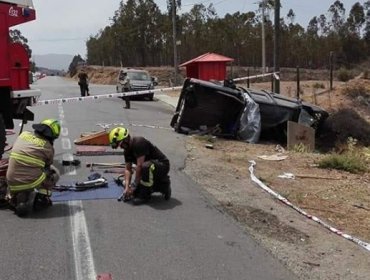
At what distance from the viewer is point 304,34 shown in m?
78.6

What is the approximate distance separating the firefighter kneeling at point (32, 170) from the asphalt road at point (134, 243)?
20 cm

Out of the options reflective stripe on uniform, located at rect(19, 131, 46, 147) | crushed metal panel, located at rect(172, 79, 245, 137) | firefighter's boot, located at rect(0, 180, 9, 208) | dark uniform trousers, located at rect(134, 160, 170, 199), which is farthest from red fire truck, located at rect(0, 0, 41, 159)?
crushed metal panel, located at rect(172, 79, 245, 137)

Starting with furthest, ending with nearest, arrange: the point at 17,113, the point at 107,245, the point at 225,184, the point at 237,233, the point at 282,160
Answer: the point at 282,160 → the point at 17,113 → the point at 225,184 → the point at 237,233 → the point at 107,245

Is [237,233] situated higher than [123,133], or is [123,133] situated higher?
[123,133]

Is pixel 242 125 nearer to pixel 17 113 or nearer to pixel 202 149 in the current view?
pixel 202 149

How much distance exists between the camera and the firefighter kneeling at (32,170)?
7.51m

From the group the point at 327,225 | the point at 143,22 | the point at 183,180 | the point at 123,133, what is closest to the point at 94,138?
the point at 183,180

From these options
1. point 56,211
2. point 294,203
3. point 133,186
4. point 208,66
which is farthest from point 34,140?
point 208,66

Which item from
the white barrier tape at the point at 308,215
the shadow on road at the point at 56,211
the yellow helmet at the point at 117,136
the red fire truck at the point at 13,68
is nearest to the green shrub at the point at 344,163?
the white barrier tape at the point at 308,215

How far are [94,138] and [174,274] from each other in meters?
8.09

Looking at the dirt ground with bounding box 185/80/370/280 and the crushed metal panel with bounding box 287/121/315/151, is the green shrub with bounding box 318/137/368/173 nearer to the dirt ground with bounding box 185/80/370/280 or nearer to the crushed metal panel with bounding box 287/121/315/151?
the dirt ground with bounding box 185/80/370/280

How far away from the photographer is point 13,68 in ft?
34.3

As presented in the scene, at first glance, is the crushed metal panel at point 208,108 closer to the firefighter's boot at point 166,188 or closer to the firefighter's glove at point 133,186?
the firefighter's boot at point 166,188

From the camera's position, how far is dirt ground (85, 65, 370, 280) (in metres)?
6.26
